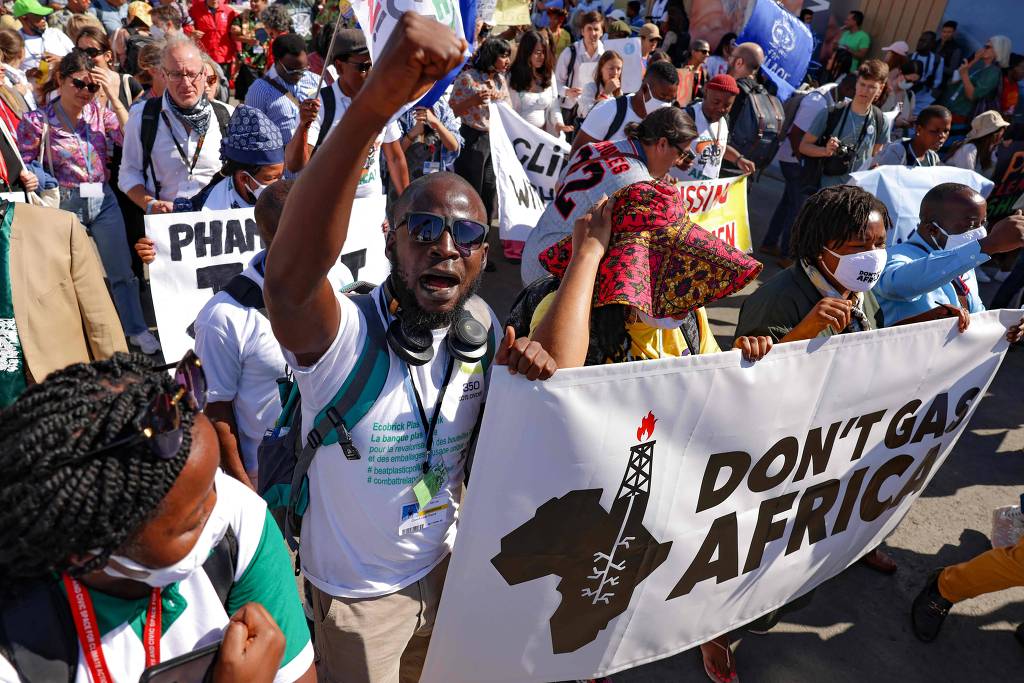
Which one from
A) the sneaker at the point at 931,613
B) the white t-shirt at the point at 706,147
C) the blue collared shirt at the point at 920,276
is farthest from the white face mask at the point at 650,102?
the sneaker at the point at 931,613

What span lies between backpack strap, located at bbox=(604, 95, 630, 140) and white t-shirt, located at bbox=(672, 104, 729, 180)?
2.97 ft

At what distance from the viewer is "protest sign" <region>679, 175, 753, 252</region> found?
19.9 ft

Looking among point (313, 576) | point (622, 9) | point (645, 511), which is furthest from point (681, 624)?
point (622, 9)

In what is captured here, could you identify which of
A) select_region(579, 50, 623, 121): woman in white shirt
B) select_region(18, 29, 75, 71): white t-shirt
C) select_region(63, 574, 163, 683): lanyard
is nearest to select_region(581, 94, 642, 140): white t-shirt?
select_region(579, 50, 623, 121): woman in white shirt

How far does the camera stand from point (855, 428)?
2754mm

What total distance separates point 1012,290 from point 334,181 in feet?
22.8

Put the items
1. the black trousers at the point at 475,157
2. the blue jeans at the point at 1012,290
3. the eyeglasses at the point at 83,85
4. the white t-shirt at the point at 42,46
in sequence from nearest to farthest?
the eyeglasses at the point at 83,85
the blue jeans at the point at 1012,290
the black trousers at the point at 475,157
the white t-shirt at the point at 42,46

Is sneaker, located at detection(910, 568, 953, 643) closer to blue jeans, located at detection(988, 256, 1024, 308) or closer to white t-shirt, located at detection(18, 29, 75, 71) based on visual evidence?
blue jeans, located at detection(988, 256, 1024, 308)

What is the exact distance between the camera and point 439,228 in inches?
77.0

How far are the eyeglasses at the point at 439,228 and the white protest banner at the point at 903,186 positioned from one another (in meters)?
4.19

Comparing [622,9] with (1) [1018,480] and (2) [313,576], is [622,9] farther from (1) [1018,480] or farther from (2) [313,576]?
(2) [313,576]

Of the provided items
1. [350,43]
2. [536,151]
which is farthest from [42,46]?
[536,151]

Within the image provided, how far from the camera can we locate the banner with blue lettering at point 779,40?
33.9 ft

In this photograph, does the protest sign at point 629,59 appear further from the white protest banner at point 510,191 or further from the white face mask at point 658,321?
the white face mask at point 658,321
